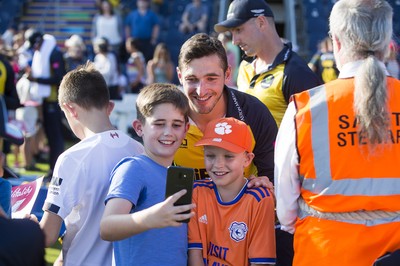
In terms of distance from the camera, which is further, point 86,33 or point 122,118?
point 86,33

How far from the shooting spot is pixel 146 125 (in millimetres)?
3148

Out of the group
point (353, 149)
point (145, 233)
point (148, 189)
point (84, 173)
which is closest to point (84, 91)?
point (84, 173)

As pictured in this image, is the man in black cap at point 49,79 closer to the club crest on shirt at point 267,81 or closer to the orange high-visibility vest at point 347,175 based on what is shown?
the club crest on shirt at point 267,81

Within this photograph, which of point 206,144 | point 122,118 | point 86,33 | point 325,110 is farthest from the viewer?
point 86,33

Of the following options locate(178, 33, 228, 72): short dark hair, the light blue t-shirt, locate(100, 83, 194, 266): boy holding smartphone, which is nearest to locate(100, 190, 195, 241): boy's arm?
locate(100, 83, 194, 266): boy holding smartphone

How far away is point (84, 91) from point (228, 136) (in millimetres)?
787

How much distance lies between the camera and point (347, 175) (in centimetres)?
265

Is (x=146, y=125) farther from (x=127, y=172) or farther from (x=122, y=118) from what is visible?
(x=122, y=118)

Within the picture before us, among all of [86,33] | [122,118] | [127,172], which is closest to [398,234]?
[127,172]

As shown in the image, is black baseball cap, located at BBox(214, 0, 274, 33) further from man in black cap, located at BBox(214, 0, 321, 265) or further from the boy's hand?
the boy's hand

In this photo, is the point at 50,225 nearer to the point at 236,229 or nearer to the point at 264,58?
the point at 236,229

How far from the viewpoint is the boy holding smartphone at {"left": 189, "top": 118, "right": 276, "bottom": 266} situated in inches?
123

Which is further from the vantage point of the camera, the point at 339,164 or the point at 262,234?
the point at 262,234

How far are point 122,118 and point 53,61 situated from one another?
169 cm
